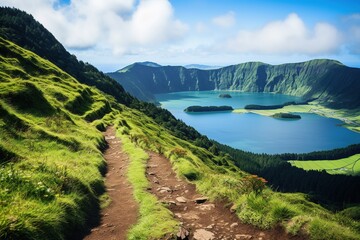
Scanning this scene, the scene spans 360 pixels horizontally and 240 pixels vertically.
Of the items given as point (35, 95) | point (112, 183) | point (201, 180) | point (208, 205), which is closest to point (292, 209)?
point (208, 205)

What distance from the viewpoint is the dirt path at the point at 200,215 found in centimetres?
1312

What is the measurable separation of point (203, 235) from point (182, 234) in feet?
3.63

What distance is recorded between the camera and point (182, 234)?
12.9 meters

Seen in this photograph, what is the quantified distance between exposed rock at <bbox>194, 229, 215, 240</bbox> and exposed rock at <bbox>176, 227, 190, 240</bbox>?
430 millimetres

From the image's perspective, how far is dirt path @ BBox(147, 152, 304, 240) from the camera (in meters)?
13.1

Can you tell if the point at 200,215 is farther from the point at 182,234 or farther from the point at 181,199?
the point at 182,234

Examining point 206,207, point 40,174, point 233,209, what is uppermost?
point 40,174

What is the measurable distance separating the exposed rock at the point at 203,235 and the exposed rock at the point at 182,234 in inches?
16.9

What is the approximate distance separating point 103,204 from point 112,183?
4928mm

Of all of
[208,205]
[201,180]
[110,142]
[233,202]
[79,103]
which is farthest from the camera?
[79,103]

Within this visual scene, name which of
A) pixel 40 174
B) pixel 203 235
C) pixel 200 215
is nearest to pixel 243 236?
pixel 203 235

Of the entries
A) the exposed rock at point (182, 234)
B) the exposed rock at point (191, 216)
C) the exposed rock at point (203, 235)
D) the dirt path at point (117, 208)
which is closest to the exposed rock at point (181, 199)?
the exposed rock at point (191, 216)

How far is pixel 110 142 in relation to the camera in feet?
140

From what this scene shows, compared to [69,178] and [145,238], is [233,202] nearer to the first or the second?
[145,238]
